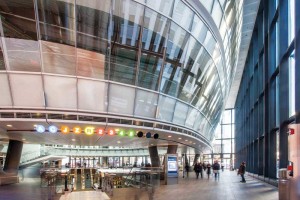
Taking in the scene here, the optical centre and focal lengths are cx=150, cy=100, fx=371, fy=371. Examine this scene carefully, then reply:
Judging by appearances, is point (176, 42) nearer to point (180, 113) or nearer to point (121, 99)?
point (121, 99)

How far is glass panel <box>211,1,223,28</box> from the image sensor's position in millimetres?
24425

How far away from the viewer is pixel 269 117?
26.3 m

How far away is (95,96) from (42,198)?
726cm

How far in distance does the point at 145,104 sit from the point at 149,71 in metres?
2.28

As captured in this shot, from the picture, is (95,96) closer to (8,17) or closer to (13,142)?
(8,17)

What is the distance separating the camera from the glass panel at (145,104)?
77.2 ft

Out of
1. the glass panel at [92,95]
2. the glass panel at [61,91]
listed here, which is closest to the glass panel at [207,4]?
the glass panel at [92,95]

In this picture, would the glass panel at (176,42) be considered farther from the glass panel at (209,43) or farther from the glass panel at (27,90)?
the glass panel at (27,90)

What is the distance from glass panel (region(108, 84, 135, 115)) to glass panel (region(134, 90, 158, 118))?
422 millimetres

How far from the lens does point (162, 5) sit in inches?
826

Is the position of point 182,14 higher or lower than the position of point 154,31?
higher

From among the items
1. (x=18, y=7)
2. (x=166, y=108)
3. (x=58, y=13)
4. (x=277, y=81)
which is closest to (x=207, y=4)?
(x=277, y=81)

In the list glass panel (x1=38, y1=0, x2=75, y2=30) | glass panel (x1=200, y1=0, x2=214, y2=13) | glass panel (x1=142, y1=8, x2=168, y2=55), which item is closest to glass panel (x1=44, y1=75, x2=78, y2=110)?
glass panel (x1=38, y1=0, x2=75, y2=30)

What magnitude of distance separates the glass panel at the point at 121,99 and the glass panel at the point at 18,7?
6224mm
